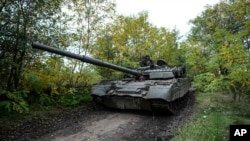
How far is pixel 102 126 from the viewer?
880 cm

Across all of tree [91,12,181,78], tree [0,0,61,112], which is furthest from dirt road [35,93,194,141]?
tree [91,12,181,78]

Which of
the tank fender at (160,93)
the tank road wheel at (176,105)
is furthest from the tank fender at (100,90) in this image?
the tank road wheel at (176,105)

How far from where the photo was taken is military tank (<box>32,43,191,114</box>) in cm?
966

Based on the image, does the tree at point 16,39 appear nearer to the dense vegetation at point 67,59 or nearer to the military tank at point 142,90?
the dense vegetation at point 67,59

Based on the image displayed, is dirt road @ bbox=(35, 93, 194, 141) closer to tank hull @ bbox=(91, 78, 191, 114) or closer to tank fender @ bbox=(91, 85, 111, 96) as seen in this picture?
tank hull @ bbox=(91, 78, 191, 114)

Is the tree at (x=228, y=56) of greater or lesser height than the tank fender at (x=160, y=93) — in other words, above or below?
above

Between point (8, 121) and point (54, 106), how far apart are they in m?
2.42

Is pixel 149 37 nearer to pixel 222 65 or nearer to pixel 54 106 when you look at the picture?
pixel 222 65

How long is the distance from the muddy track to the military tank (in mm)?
408

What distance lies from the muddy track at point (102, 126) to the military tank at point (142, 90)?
41 cm

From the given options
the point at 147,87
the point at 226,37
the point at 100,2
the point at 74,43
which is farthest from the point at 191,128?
the point at 100,2

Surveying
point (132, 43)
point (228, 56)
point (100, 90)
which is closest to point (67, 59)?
point (100, 90)

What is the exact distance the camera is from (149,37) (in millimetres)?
21766

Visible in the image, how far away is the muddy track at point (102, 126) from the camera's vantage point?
754 cm
